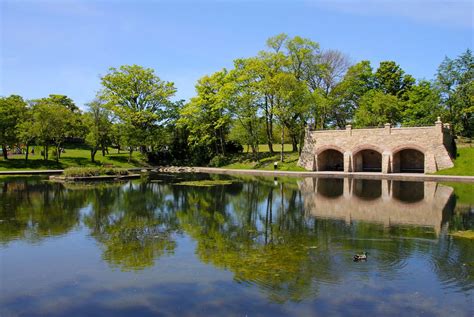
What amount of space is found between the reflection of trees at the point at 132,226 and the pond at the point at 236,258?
58 millimetres

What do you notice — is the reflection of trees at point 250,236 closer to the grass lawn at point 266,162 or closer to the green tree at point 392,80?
the grass lawn at point 266,162

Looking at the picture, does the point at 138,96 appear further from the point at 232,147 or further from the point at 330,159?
the point at 330,159

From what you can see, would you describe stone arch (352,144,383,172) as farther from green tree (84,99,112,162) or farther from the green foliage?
green tree (84,99,112,162)

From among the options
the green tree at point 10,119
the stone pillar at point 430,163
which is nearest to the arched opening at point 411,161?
the stone pillar at point 430,163

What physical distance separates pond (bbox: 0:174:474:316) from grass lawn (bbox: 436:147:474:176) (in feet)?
51.1

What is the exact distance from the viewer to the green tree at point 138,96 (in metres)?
53.8

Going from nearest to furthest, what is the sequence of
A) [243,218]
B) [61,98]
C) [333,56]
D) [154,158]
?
[243,218] < [333,56] < [154,158] < [61,98]

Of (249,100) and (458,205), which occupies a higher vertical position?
(249,100)

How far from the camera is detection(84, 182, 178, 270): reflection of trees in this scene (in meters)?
11.2

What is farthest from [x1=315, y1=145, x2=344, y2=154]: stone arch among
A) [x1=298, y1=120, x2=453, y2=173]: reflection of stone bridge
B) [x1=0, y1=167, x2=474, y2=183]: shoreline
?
[x1=0, y1=167, x2=474, y2=183]: shoreline

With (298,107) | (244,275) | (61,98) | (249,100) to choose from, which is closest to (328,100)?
(298,107)

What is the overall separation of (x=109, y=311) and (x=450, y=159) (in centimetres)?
3617

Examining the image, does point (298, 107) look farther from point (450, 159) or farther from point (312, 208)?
point (312, 208)

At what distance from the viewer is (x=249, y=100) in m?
48.8
